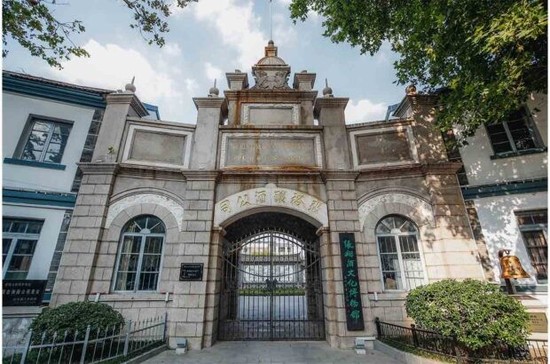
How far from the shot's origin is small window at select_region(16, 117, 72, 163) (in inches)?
360

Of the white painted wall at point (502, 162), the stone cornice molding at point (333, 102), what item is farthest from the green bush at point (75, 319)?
the white painted wall at point (502, 162)

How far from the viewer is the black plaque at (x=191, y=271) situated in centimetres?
822

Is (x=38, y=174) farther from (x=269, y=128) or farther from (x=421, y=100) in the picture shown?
(x=421, y=100)

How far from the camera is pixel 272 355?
24.3ft

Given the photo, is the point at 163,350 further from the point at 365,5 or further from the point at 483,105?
the point at 365,5

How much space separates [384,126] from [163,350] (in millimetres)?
9532

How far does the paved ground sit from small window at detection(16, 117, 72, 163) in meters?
7.01

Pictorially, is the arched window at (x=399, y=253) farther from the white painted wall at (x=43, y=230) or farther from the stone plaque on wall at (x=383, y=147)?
the white painted wall at (x=43, y=230)

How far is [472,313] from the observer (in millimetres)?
6043

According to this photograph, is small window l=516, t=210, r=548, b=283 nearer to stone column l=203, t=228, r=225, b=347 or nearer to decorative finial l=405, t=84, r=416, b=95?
decorative finial l=405, t=84, r=416, b=95

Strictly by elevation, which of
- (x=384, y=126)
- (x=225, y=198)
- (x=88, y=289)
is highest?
(x=384, y=126)

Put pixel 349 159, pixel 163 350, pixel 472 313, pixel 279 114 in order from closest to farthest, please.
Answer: pixel 472 313
pixel 163 350
pixel 349 159
pixel 279 114

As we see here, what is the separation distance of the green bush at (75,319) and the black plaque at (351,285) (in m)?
5.96

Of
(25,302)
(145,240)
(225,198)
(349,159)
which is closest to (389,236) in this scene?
(349,159)
